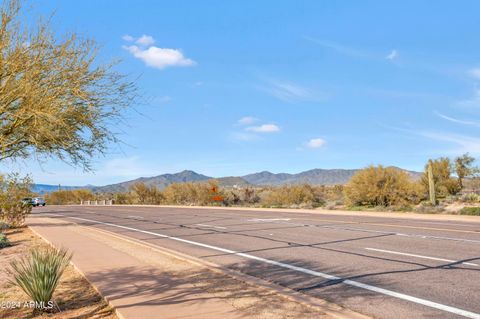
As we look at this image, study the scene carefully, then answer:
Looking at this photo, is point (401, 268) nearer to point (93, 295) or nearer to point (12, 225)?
point (93, 295)

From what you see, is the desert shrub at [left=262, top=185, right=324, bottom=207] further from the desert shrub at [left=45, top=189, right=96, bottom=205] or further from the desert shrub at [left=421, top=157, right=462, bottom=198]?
the desert shrub at [left=45, top=189, right=96, bottom=205]

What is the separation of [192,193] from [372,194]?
30.0 m

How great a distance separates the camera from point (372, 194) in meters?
34.9

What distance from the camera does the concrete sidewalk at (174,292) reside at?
19.3 ft

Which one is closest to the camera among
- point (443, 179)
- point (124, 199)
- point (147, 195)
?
point (443, 179)

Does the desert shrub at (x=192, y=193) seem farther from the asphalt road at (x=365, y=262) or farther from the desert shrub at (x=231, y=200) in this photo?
the asphalt road at (x=365, y=262)

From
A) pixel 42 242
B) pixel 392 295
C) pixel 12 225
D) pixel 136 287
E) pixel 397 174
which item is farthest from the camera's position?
pixel 397 174

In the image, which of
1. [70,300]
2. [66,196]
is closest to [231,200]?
[70,300]

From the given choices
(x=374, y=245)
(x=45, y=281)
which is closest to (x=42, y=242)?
(x=45, y=281)

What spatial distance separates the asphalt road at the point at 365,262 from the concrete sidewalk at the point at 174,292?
0.93 metres

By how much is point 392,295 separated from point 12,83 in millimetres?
6886

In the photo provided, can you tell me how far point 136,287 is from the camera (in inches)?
288

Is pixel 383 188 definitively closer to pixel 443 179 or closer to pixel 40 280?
pixel 443 179

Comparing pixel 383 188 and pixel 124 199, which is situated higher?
pixel 383 188
